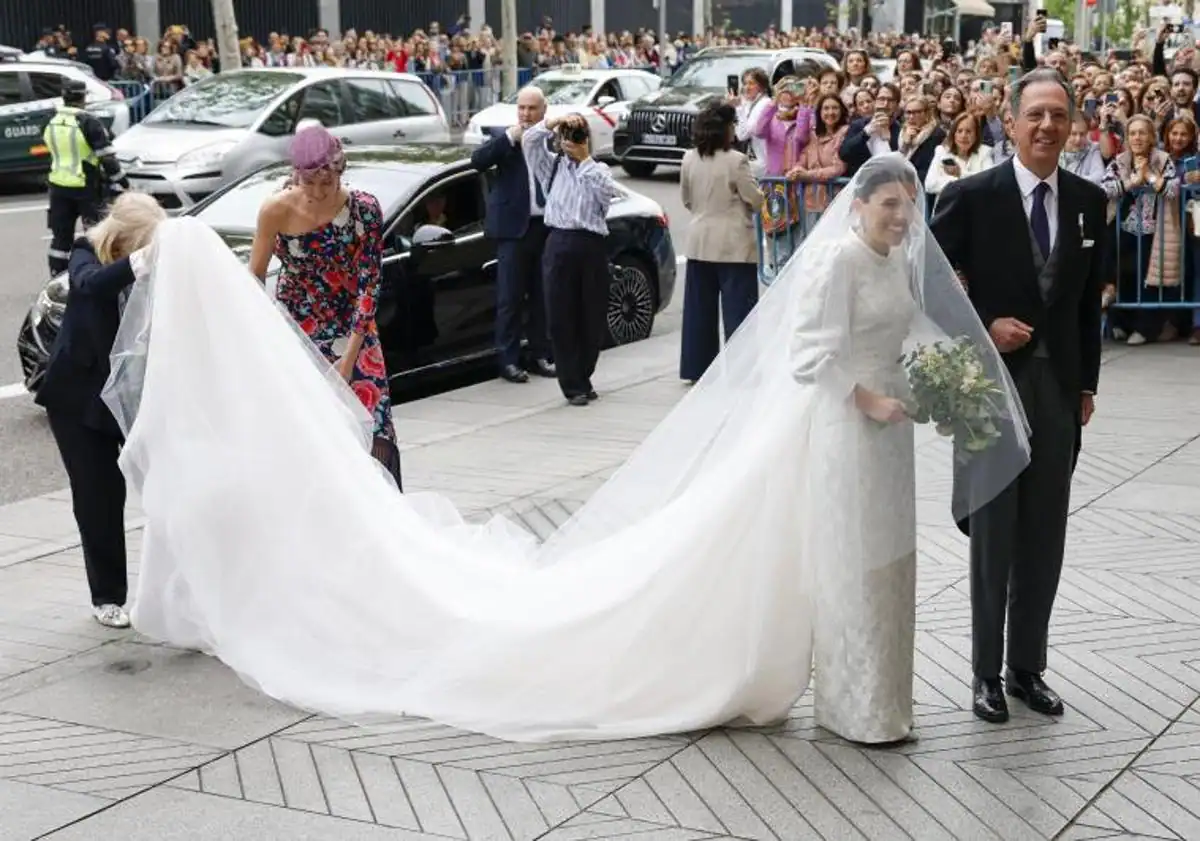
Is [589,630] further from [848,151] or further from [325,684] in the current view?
[848,151]

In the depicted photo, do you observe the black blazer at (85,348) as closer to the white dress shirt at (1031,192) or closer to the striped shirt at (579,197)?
the white dress shirt at (1031,192)

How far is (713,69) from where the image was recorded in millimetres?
28141

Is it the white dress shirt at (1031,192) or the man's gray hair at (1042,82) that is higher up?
the man's gray hair at (1042,82)

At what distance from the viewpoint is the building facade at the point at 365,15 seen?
3925 cm

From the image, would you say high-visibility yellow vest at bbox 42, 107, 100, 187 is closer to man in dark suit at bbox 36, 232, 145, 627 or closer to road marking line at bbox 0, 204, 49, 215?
road marking line at bbox 0, 204, 49, 215

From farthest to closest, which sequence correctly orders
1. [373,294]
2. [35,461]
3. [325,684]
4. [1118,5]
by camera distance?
[1118,5], [35,461], [373,294], [325,684]

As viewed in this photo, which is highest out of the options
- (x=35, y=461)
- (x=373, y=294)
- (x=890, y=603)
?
(x=373, y=294)

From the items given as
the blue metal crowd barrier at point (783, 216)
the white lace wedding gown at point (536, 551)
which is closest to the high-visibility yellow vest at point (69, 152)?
the blue metal crowd barrier at point (783, 216)

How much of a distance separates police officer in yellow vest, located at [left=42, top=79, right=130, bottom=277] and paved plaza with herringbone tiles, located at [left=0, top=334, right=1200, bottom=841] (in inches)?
315

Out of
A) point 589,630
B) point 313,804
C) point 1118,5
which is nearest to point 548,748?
point 589,630

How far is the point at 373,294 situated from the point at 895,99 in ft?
26.8

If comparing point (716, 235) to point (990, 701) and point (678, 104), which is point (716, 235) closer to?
point (990, 701)

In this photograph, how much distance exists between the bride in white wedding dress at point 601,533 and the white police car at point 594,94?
69.6 ft

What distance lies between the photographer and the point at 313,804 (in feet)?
16.8
